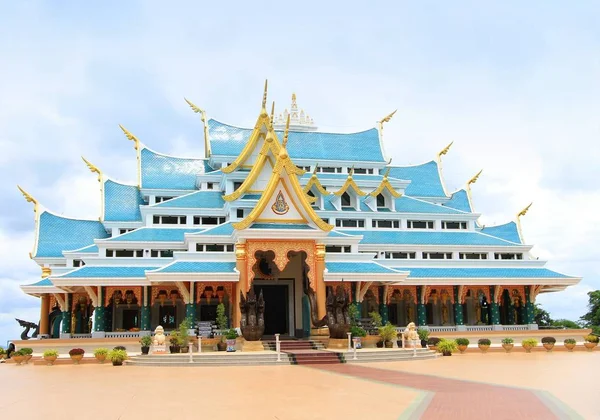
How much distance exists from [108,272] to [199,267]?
4.40 m

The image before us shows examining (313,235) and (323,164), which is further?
(323,164)

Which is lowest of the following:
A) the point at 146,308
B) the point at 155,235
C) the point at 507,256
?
the point at 146,308

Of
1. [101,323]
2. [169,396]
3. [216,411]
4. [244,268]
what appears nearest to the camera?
[216,411]

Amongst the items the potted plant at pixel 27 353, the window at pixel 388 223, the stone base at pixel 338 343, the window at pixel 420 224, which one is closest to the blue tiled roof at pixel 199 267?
the stone base at pixel 338 343

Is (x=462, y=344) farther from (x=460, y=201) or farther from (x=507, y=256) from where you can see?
(x=460, y=201)

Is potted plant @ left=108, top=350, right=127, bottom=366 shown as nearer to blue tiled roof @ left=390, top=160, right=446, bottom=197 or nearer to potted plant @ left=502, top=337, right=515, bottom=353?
potted plant @ left=502, top=337, right=515, bottom=353

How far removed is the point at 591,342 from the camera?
27.8 meters

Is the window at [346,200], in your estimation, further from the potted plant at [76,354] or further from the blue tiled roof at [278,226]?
the potted plant at [76,354]

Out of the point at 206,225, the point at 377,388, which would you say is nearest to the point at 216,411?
the point at 377,388

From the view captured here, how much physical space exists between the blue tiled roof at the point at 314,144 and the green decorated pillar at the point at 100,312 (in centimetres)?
1104

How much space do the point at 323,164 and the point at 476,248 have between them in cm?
1018

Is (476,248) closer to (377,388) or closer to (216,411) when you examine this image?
(377,388)

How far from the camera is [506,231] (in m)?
36.2

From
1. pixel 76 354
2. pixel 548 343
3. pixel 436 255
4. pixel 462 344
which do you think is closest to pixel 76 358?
pixel 76 354
